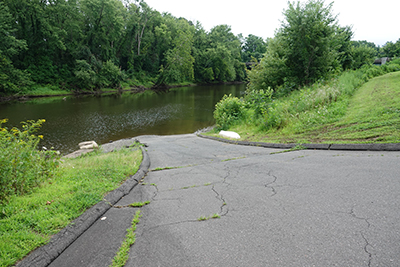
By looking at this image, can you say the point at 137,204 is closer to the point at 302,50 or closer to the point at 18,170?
the point at 18,170

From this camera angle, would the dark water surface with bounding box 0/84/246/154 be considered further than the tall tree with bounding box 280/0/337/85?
Yes

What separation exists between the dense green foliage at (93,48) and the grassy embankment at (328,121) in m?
38.3

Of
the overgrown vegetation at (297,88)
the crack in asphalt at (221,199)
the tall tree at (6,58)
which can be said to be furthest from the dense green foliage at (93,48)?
the crack in asphalt at (221,199)

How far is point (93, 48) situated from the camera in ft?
158

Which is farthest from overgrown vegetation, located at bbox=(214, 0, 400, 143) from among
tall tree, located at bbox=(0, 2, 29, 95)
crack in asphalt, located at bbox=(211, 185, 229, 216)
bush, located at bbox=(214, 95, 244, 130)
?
tall tree, located at bbox=(0, 2, 29, 95)

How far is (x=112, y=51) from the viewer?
5281 cm

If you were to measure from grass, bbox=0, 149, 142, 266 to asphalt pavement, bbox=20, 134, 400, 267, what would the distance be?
0.24 m

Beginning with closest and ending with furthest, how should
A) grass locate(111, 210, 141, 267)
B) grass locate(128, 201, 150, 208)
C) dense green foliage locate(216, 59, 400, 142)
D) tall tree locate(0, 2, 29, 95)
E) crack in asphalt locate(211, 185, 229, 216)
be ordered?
grass locate(111, 210, 141, 267)
crack in asphalt locate(211, 185, 229, 216)
grass locate(128, 201, 150, 208)
dense green foliage locate(216, 59, 400, 142)
tall tree locate(0, 2, 29, 95)

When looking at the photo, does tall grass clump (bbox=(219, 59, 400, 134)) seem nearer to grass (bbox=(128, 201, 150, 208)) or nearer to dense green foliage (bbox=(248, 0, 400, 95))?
dense green foliage (bbox=(248, 0, 400, 95))

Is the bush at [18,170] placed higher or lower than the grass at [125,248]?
higher

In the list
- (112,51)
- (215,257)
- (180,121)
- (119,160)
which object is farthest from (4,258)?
(112,51)

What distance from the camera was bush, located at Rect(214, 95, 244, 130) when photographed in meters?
14.3

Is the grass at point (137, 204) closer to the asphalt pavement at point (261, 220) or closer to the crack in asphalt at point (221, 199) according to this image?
the asphalt pavement at point (261, 220)

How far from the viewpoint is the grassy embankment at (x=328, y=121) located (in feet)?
21.3
